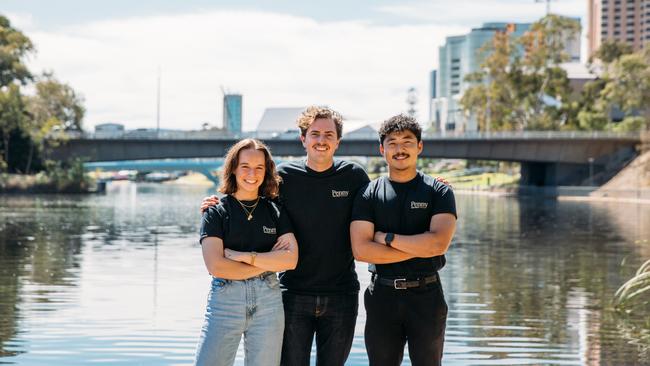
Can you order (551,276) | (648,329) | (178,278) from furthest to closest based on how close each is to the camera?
(551,276) < (178,278) < (648,329)

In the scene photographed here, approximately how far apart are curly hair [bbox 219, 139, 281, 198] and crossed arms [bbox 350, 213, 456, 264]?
0.63 m

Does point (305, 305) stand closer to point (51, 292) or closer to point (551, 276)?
point (51, 292)

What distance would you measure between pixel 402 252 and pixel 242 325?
1.22m

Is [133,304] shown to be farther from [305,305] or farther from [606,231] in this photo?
[606,231]

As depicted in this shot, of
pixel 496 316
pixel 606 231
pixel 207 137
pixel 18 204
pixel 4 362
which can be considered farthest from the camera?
pixel 207 137

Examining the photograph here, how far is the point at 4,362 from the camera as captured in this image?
12781 millimetres

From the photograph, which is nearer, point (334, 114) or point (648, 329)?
point (334, 114)

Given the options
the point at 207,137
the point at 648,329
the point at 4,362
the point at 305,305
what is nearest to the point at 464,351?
the point at 648,329

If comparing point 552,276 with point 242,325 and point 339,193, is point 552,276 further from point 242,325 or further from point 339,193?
point 242,325

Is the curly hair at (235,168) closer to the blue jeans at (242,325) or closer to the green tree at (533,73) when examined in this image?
the blue jeans at (242,325)

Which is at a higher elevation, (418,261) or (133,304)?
(418,261)

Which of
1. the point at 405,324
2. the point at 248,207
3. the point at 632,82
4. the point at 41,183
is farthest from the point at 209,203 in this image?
the point at 632,82

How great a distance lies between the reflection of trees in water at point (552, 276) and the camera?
51.4ft

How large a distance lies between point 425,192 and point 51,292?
Result: 44.7 feet
